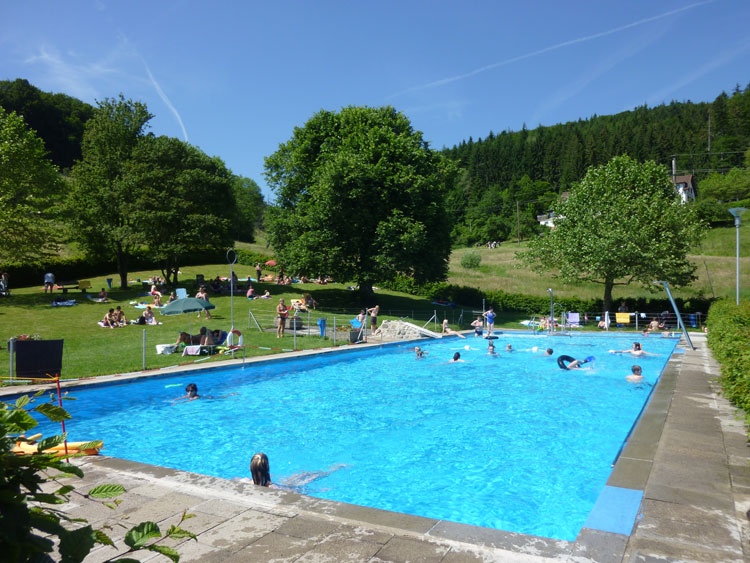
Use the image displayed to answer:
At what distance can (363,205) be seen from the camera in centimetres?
3391

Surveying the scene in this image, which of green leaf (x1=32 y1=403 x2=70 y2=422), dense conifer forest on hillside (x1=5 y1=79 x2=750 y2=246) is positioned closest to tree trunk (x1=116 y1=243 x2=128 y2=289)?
green leaf (x1=32 y1=403 x2=70 y2=422)

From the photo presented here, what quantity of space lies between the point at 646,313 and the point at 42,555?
123 ft

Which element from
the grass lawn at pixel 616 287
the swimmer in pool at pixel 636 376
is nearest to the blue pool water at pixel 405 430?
the swimmer in pool at pixel 636 376

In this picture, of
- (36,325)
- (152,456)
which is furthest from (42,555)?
(36,325)

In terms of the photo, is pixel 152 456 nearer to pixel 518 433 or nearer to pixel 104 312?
pixel 518 433

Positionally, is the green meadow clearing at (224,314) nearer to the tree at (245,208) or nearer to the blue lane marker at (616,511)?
the tree at (245,208)

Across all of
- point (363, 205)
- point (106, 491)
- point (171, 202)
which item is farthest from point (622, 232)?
point (106, 491)

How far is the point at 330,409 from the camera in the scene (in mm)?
14164

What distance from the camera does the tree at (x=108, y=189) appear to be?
37.8 m

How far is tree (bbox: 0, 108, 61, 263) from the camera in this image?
101 feet

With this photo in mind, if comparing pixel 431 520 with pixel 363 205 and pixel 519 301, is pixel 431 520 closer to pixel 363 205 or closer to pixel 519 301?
pixel 363 205

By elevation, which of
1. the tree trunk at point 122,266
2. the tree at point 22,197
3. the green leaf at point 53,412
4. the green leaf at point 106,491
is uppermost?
the tree at point 22,197

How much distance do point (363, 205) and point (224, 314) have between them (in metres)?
11.8

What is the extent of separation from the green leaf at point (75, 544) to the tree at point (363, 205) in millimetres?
30015
